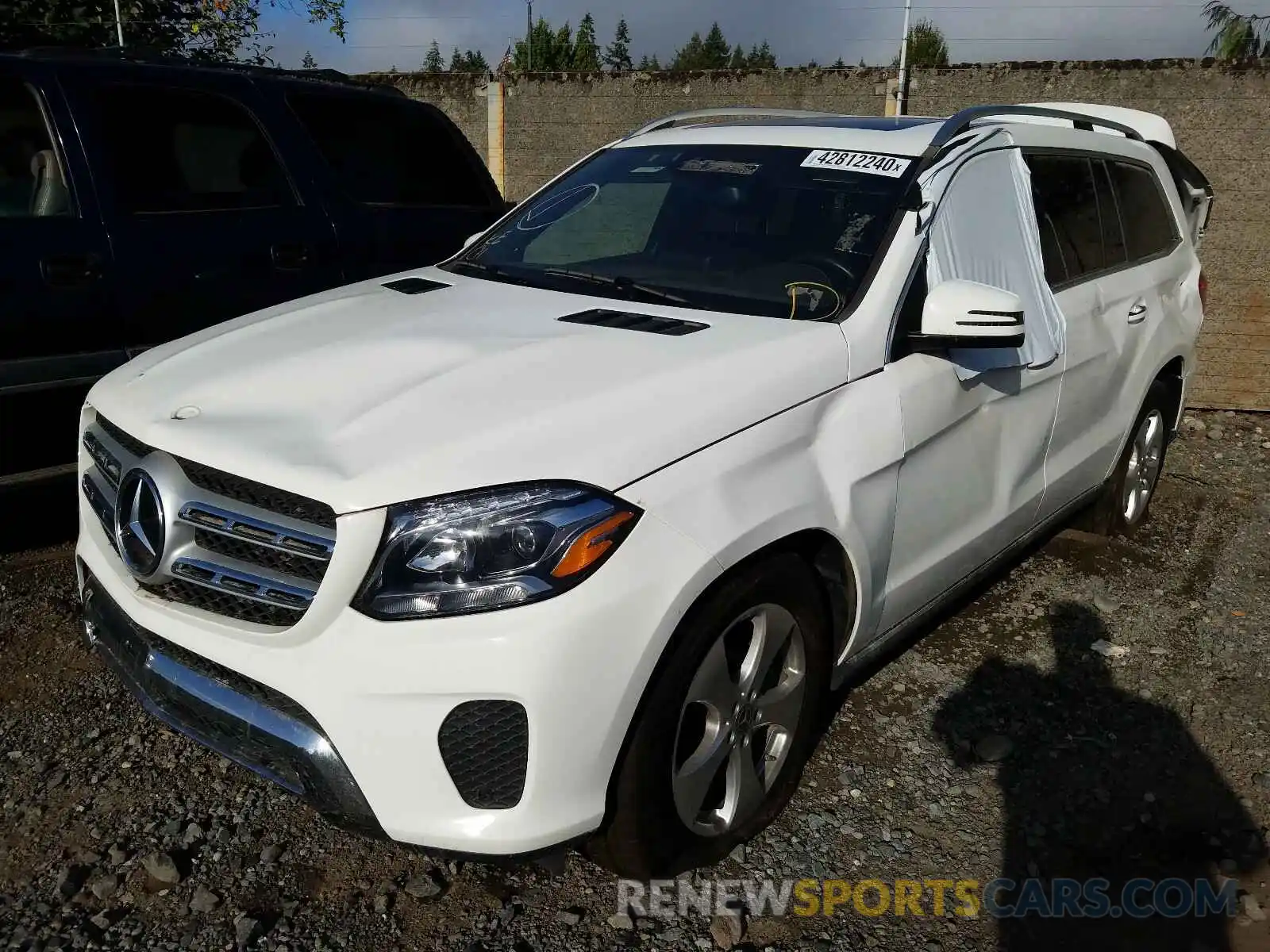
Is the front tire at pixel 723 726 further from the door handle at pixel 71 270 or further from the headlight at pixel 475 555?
the door handle at pixel 71 270

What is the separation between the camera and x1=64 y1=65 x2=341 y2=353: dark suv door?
402 centimetres

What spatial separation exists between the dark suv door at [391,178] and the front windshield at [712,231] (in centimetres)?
111

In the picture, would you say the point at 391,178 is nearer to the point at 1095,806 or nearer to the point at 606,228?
the point at 606,228

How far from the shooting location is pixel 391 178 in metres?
4.96

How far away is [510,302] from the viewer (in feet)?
9.96

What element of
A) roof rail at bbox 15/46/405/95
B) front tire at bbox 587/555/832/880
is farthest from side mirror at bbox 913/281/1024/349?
roof rail at bbox 15/46/405/95

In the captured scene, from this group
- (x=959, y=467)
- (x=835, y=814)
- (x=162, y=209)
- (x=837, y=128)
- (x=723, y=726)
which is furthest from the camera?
(x=162, y=209)

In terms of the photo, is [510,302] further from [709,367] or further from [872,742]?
[872,742]

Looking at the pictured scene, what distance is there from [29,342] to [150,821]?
1.89 metres

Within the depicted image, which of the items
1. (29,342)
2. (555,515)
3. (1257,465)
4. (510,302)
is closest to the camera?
(555,515)

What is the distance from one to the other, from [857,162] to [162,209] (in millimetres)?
2677

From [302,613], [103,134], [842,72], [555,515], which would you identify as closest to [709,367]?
[555,515]

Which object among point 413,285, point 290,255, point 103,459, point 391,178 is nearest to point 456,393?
point 103,459

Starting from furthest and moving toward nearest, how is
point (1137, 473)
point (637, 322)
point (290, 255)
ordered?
point (1137, 473), point (290, 255), point (637, 322)
